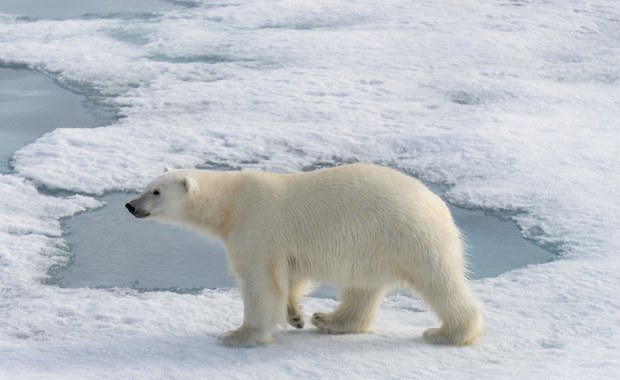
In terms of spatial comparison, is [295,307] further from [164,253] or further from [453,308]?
[164,253]

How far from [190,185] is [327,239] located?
0.63 m

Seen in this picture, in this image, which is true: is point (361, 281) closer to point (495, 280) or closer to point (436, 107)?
point (495, 280)

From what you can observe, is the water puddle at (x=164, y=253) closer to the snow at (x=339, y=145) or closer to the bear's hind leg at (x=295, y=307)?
the snow at (x=339, y=145)

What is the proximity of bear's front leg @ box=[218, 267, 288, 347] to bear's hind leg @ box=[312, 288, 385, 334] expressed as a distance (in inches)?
12.7

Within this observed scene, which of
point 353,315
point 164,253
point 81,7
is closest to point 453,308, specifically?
point 353,315

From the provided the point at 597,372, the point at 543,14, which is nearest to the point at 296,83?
the point at 543,14

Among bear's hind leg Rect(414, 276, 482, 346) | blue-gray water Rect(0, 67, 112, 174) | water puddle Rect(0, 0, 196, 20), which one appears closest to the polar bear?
bear's hind leg Rect(414, 276, 482, 346)

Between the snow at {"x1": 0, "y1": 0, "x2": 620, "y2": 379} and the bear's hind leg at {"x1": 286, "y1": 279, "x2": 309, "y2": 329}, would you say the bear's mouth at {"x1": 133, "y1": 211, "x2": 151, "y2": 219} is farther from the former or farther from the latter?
the bear's hind leg at {"x1": 286, "y1": 279, "x2": 309, "y2": 329}

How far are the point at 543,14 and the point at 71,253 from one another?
7.43 m

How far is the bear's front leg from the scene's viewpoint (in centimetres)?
414

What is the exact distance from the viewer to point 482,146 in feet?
23.6

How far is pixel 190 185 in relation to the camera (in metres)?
4.30

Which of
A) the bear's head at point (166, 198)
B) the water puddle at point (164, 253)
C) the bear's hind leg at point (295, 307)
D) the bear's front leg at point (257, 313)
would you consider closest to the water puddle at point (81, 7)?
the water puddle at point (164, 253)

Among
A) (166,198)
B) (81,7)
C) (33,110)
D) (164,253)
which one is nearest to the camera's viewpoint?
(166,198)
